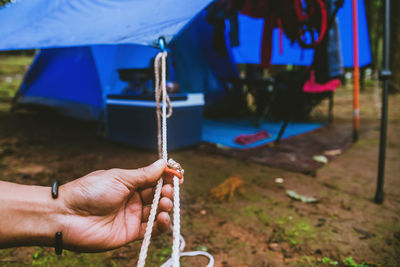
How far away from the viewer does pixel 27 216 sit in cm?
→ 82

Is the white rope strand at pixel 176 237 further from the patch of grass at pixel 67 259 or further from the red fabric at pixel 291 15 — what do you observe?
the red fabric at pixel 291 15

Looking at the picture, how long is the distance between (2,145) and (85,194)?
3093mm

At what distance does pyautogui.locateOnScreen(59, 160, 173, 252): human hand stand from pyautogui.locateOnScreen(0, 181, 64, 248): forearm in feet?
0.11

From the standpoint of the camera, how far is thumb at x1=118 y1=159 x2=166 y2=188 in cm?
93

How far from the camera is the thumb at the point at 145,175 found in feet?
3.07

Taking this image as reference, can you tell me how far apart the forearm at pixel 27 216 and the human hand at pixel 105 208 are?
0.11 feet

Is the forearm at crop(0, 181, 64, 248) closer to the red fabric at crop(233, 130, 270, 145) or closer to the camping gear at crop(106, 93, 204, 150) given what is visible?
the camping gear at crop(106, 93, 204, 150)

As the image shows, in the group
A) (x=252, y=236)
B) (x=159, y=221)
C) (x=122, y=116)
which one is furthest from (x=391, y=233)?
(x=122, y=116)

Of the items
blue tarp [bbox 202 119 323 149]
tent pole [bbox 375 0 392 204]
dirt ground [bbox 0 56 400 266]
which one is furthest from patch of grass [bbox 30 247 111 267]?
blue tarp [bbox 202 119 323 149]

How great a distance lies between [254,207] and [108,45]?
3.01 metres

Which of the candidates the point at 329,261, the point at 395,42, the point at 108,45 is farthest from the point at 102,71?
the point at 395,42

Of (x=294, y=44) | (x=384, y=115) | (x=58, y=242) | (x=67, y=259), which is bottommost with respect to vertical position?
(x=67, y=259)

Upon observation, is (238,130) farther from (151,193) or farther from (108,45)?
(151,193)

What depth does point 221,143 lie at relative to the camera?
338cm
